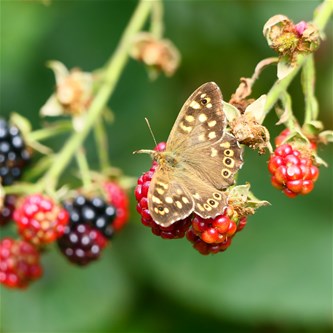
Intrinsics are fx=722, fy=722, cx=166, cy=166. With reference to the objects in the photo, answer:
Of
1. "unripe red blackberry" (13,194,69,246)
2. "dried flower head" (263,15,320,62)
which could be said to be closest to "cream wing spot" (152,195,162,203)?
"dried flower head" (263,15,320,62)

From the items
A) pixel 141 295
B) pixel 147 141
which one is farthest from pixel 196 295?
pixel 147 141

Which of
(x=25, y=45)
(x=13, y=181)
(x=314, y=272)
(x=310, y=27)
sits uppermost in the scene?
(x=310, y=27)

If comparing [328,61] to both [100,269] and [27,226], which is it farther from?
[27,226]

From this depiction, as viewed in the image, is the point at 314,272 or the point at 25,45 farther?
the point at 25,45

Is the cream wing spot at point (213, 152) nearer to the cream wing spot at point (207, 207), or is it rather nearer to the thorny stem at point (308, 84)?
the cream wing spot at point (207, 207)

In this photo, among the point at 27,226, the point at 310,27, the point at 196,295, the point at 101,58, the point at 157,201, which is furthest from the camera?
the point at 101,58

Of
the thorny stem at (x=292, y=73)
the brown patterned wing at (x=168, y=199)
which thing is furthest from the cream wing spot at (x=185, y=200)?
the thorny stem at (x=292, y=73)
